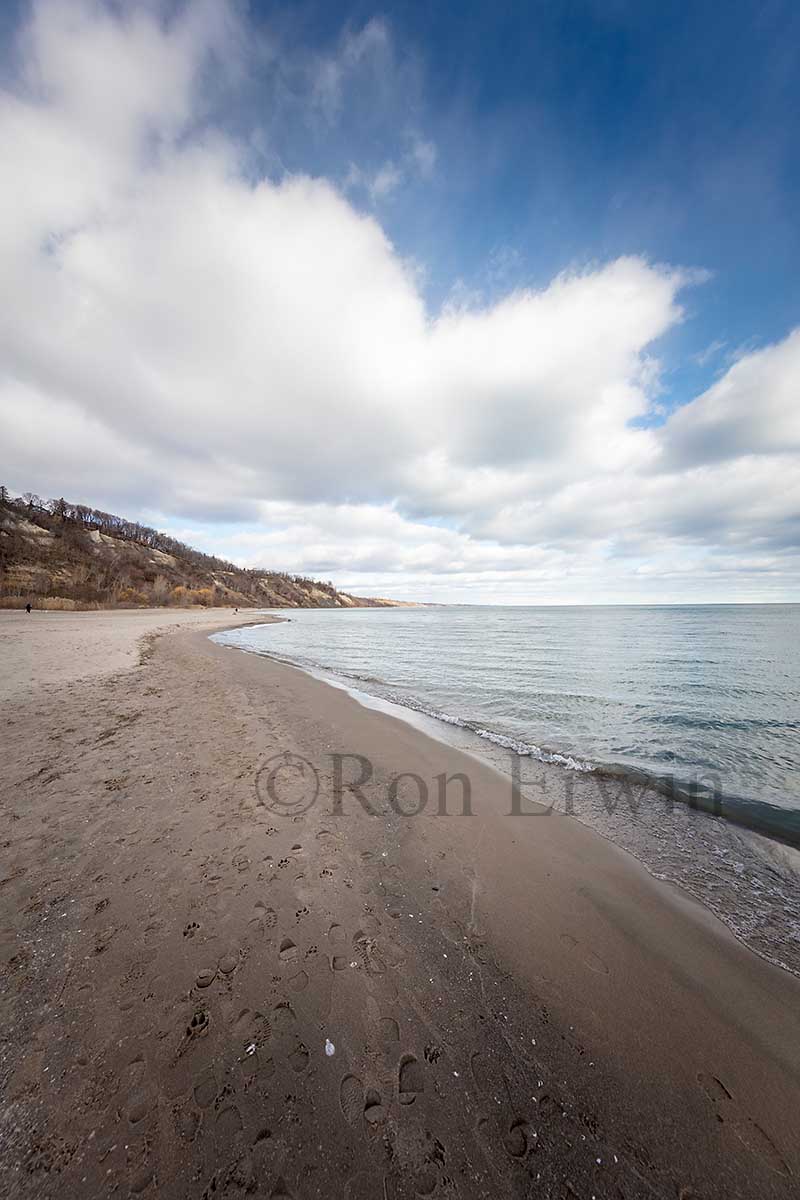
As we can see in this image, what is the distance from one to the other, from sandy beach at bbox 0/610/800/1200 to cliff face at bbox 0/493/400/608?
212ft

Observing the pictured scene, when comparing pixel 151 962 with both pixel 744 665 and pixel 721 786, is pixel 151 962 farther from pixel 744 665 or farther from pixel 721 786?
pixel 744 665

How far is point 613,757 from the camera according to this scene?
28.6 feet

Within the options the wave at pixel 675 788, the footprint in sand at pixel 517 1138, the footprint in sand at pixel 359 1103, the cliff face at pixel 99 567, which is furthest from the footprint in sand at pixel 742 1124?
the cliff face at pixel 99 567

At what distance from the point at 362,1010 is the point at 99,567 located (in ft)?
337

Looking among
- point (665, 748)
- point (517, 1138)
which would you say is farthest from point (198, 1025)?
point (665, 748)

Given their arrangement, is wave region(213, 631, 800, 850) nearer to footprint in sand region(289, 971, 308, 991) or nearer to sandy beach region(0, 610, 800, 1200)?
sandy beach region(0, 610, 800, 1200)

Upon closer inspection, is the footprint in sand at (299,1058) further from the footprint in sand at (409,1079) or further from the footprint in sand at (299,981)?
the footprint in sand at (409,1079)

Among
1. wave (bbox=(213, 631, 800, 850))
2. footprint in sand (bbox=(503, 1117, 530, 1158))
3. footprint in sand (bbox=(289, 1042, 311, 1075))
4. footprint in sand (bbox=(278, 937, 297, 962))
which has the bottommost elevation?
wave (bbox=(213, 631, 800, 850))

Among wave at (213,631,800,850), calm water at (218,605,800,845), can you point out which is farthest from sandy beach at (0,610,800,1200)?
calm water at (218,605,800,845)

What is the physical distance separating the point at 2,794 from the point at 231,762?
2879mm

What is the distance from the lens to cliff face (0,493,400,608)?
66.2 metres

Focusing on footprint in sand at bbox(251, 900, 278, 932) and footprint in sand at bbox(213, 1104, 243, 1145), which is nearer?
footprint in sand at bbox(213, 1104, 243, 1145)

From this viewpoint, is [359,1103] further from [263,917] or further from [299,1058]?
[263,917]

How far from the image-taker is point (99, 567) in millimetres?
84125
